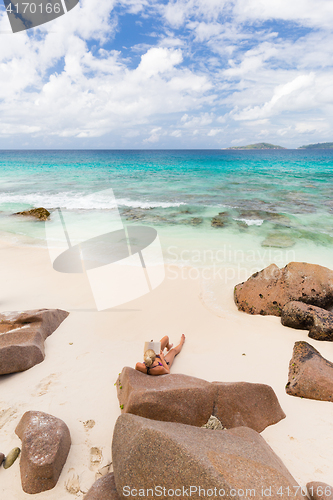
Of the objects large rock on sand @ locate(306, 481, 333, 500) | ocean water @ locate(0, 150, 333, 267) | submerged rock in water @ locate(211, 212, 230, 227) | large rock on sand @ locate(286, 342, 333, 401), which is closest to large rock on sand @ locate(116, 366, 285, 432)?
large rock on sand @ locate(286, 342, 333, 401)

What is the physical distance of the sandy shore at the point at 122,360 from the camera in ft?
10.7

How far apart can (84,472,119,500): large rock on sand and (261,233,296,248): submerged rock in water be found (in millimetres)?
11181

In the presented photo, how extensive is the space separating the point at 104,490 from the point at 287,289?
5.23m

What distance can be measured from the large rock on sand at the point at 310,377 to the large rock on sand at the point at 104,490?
2.77 metres

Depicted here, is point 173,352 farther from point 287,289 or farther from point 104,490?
point 287,289

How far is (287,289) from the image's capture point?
6.57 m

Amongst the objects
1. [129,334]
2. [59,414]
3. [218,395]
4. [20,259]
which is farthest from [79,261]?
[218,395]

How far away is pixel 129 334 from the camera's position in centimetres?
584

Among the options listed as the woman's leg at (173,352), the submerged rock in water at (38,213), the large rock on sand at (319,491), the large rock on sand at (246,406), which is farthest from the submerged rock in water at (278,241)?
→ the submerged rock in water at (38,213)

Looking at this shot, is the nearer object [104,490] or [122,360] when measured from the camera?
[104,490]

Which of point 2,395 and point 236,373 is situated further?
point 236,373

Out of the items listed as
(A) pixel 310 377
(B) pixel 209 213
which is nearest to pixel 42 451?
(A) pixel 310 377

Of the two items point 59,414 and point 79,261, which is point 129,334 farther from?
point 79,261

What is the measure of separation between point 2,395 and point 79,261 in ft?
20.2
